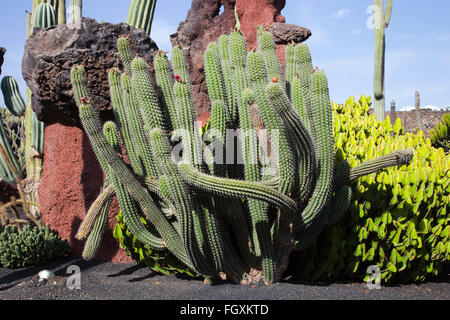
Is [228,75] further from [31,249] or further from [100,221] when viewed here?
[31,249]

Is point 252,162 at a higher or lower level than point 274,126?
lower

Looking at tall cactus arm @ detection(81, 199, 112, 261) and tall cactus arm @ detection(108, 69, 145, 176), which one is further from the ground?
tall cactus arm @ detection(108, 69, 145, 176)

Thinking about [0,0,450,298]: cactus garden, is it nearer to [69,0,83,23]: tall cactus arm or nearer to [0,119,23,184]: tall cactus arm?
[0,119,23,184]: tall cactus arm

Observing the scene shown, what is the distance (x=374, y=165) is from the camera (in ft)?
10.9

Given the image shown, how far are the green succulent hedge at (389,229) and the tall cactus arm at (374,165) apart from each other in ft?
0.93

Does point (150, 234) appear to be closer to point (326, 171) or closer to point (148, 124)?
point (148, 124)

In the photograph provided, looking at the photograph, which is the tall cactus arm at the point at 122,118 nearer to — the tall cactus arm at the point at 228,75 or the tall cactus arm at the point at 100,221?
the tall cactus arm at the point at 100,221

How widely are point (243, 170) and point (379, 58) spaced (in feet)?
20.1

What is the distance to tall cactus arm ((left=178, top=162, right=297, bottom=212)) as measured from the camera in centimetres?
279

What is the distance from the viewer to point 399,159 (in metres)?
3.27

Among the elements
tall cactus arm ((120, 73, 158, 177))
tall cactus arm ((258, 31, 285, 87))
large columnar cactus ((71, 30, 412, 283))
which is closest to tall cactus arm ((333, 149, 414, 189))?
large columnar cactus ((71, 30, 412, 283))

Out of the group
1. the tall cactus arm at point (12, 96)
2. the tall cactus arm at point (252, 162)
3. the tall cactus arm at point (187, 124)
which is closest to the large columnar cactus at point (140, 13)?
the tall cactus arm at point (12, 96)

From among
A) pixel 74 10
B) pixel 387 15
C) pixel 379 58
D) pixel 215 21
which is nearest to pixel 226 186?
pixel 215 21

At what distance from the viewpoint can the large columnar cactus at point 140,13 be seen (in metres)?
6.38
